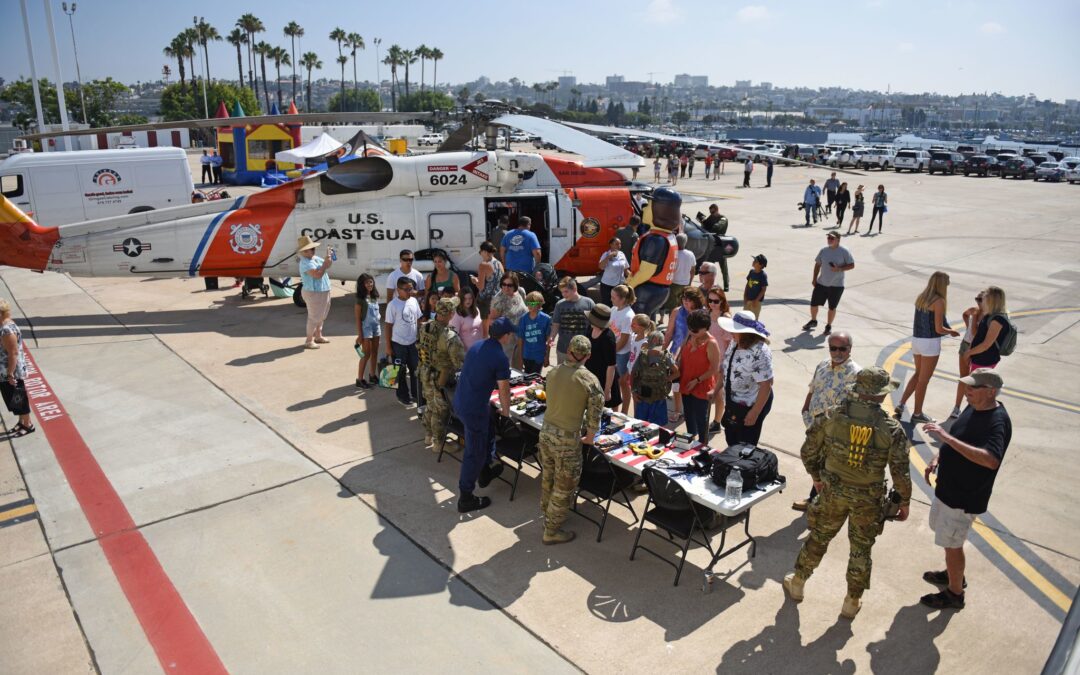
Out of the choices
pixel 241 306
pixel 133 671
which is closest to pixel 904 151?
pixel 241 306

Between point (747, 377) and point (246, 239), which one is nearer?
point (747, 377)

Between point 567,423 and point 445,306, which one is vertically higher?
point 445,306

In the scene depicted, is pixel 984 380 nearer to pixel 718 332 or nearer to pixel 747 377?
pixel 747 377

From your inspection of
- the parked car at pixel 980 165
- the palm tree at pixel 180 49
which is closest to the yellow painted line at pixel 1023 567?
the parked car at pixel 980 165

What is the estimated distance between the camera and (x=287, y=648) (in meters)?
4.59

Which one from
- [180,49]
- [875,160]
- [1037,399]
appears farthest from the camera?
[180,49]

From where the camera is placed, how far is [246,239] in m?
11.8

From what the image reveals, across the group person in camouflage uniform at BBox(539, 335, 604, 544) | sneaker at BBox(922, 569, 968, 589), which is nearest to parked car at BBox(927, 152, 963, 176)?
sneaker at BBox(922, 569, 968, 589)

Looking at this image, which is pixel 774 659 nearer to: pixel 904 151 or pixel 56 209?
pixel 56 209

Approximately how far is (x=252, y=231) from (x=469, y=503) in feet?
25.3

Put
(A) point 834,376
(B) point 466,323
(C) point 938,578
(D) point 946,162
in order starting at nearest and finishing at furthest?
1. (C) point 938,578
2. (A) point 834,376
3. (B) point 466,323
4. (D) point 946,162

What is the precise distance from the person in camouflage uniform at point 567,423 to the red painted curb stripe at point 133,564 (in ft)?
8.47

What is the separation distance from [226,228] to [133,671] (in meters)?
8.74

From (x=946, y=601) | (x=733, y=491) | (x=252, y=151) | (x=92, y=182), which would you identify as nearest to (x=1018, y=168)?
(x=252, y=151)
